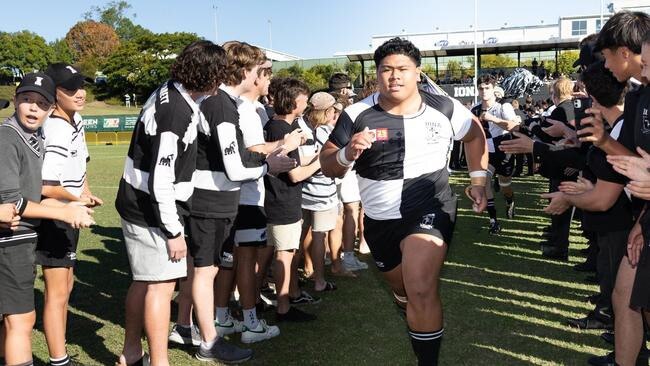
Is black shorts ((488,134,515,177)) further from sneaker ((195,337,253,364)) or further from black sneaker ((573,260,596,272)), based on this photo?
Result: sneaker ((195,337,253,364))

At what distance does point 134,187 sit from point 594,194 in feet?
9.65

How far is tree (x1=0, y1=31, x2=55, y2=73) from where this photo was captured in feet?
271

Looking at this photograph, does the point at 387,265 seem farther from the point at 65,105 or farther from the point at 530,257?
the point at 530,257

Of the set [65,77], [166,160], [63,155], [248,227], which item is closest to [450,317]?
[248,227]

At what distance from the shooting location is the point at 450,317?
207 inches

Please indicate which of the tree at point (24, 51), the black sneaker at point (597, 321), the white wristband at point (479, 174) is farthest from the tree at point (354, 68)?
the white wristband at point (479, 174)

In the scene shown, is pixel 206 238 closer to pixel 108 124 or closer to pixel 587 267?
pixel 587 267

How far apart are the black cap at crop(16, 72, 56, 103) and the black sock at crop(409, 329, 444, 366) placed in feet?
9.25

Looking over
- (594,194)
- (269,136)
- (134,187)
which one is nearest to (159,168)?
(134,187)

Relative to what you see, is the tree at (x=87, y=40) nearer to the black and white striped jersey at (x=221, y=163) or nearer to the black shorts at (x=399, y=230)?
the black and white striped jersey at (x=221, y=163)

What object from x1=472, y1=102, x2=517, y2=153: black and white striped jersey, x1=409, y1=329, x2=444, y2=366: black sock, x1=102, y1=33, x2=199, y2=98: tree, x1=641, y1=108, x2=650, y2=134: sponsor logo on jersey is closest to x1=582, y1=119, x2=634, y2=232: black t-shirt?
x1=641, y1=108, x2=650, y2=134: sponsor logo on jersey

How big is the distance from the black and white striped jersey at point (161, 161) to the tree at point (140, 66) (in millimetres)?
66666

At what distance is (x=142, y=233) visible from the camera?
372cm

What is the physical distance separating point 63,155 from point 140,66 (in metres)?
69.1
